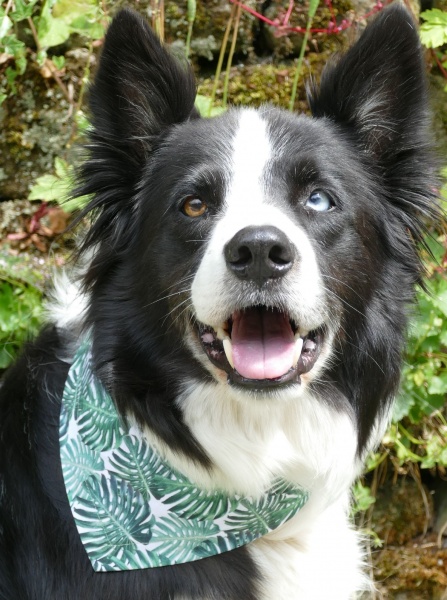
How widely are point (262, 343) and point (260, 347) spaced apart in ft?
0.06

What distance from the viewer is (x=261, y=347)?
2.37 meters

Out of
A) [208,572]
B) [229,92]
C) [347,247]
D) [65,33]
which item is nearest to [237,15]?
[229,92]

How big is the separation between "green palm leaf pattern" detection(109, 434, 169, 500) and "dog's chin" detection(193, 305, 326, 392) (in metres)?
0.42

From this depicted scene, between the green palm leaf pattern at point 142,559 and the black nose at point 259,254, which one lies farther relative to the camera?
the green palm leaf pattern at point 142,559

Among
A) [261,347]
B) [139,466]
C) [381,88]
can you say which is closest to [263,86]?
[381,88]

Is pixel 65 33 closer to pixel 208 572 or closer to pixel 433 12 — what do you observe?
pixel 433 12

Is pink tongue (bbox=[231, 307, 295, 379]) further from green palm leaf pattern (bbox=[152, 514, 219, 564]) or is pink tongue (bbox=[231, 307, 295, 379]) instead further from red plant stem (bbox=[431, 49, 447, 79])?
red plant stem (bbox=[431, 49, 447, 79])

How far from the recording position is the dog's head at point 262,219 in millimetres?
2367

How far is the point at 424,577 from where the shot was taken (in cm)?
401

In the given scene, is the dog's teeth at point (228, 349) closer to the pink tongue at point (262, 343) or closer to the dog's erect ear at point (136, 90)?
the pink tongue at point (262, 343)

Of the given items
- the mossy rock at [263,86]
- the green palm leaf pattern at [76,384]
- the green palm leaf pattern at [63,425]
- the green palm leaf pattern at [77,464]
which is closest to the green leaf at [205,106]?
the mossy rock at [263,86]

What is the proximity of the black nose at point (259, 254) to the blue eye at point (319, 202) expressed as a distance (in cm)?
35

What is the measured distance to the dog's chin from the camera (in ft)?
7.68

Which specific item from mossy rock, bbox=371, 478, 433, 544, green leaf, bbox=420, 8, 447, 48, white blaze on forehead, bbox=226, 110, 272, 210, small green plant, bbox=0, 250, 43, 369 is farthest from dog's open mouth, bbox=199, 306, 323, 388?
mossy rock, bbox=371, 478, 433, 544
